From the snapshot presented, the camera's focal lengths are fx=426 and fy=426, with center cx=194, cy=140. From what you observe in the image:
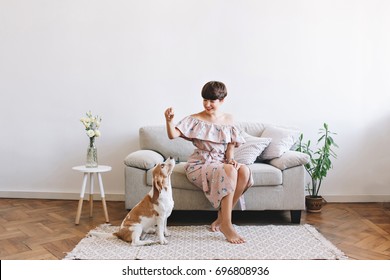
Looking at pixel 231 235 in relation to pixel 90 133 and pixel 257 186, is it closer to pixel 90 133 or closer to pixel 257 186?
pixel 257 186

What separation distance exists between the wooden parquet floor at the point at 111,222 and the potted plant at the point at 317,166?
0.11m

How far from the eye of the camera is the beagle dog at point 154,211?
9.09 ft

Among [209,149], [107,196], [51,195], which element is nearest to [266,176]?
[209,149]

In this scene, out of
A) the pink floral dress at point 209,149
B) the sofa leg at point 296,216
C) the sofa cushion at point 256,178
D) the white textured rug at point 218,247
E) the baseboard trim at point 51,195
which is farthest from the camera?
the baseboard trim at point 51,195

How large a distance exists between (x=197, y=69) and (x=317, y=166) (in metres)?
1.44

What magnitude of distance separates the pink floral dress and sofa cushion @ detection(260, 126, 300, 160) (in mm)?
513

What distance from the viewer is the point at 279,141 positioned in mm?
3559

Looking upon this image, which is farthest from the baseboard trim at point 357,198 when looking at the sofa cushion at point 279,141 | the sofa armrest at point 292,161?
the sofa armrest at point 292,161

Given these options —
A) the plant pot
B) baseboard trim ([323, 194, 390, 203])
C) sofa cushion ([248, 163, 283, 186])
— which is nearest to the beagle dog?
sofa cushion ([248, 163, 283, 186])

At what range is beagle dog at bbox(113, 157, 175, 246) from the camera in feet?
9.09

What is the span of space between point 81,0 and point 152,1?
0.69 metres

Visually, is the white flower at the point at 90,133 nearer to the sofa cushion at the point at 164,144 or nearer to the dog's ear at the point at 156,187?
the sofa cushion at the point at 164,144

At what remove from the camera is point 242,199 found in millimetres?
3260
